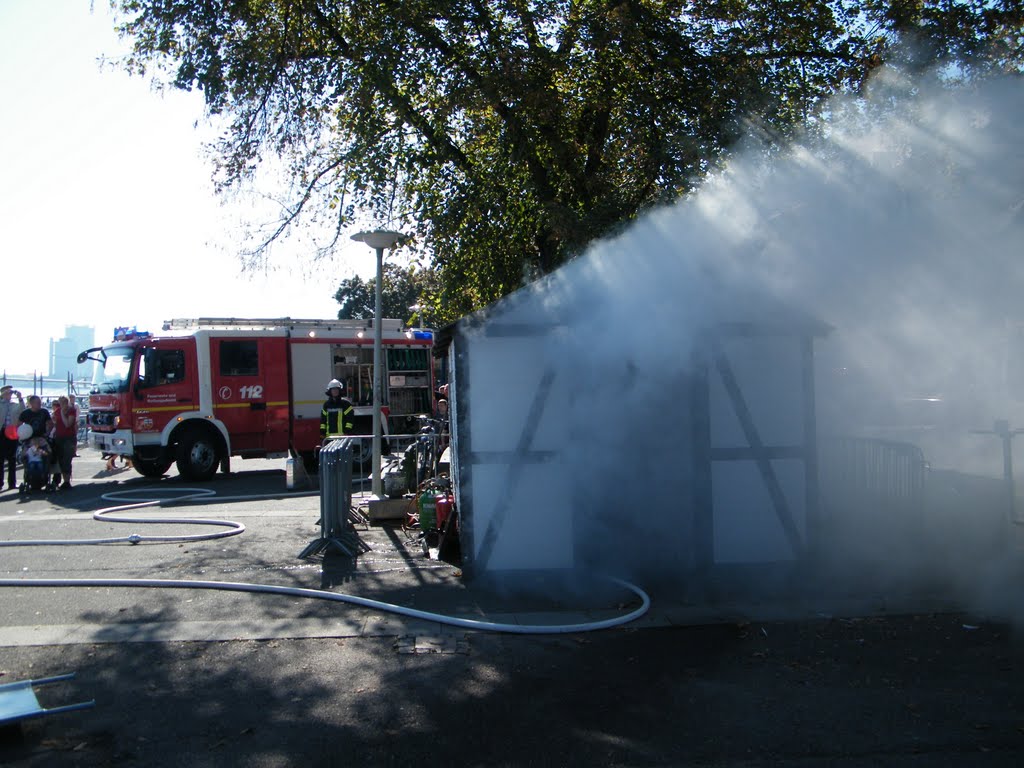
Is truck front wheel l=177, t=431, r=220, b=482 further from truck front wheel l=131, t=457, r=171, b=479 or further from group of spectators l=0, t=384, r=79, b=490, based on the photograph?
group of spectators l=0, t=384, r=79, b=490

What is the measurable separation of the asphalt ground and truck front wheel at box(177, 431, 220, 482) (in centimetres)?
691

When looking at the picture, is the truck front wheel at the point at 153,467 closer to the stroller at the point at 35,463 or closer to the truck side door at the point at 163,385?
the truck side door at the point at 163,385

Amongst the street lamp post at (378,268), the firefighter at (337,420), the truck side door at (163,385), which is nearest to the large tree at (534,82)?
the street lamp post at (378,268)

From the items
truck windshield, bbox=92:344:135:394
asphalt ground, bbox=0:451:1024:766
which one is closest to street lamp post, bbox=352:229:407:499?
asphalt ground, bbox=0:451:1024:766

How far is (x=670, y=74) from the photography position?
9078mm

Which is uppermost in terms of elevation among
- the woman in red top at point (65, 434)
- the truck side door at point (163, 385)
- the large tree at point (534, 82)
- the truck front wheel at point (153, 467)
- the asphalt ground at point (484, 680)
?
the large tree at point (534, 82)

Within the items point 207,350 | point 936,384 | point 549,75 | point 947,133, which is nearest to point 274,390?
point 207,350

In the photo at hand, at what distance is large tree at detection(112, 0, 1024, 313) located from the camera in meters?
8.52

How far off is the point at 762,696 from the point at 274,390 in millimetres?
12206

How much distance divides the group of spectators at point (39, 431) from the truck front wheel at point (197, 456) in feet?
5.55

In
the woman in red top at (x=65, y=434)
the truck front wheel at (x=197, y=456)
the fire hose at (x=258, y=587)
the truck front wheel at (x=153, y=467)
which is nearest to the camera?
the fire hose at (x=258, y=587)

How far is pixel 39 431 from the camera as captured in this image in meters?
12.7

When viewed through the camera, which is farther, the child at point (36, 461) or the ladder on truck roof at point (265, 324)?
the ladder on truck roof at point (265, 324)

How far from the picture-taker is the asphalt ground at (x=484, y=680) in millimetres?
3881
